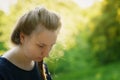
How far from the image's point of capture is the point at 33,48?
132 cm

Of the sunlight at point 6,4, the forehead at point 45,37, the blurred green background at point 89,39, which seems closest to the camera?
the forehead at point 45,37

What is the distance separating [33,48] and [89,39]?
4.66ft

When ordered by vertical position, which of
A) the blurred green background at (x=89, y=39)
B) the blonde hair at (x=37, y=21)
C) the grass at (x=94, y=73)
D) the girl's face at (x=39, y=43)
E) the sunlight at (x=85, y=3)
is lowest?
the grass at (x=94, y=73)

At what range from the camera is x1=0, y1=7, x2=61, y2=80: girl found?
1.31 meters

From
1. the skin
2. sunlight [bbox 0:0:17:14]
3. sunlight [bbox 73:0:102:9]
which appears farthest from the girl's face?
sunlight [bbox 73:0:102:9]

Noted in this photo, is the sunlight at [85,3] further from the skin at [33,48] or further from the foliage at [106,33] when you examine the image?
the skin at [33,48]

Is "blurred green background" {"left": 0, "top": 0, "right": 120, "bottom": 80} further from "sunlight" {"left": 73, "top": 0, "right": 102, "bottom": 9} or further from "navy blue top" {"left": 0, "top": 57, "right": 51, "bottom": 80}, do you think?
"navy blue top" {"left": 0, "top": 57, "right": 51, "bottom": 80}

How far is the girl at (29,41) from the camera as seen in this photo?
131 centimetres

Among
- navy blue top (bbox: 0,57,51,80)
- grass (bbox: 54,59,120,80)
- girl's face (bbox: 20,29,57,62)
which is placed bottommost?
grass (bbox: 54,59,120,80)

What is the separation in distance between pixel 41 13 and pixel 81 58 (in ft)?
4.63

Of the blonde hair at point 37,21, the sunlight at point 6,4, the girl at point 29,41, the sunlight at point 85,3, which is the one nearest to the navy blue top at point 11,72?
the girl at point 29,41

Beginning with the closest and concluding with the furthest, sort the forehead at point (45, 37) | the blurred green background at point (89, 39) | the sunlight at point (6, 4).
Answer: the forehead at point (45, 37) → the sunlight at point (6, 4) → the blurred green background at point (89, 39)

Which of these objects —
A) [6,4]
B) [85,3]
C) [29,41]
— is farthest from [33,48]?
[85,3]

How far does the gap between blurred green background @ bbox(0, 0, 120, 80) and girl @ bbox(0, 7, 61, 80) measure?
1.16 m
